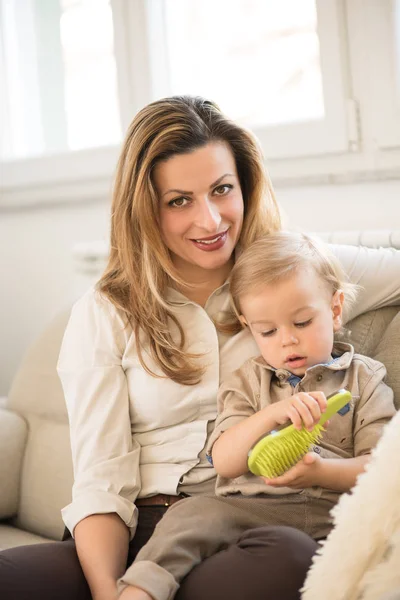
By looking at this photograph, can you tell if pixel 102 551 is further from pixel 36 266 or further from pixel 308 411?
pixel 36 266

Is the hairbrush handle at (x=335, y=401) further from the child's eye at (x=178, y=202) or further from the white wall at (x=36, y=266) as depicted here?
the white wall at (x=36, y=266)

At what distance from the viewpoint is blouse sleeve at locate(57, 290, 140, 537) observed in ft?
4.72

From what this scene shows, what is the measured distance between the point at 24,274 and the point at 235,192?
1.49m

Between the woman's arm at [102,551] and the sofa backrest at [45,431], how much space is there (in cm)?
41

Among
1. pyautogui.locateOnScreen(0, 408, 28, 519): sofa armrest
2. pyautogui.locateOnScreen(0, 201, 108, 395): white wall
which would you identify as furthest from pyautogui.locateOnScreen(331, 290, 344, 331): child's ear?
pyautogui.locateOnScreen(0, 201, 108, 395): white wall

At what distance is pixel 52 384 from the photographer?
6.47 feet

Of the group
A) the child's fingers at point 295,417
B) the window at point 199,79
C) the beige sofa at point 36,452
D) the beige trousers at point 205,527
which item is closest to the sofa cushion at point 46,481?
the beige sofa at point 36,452

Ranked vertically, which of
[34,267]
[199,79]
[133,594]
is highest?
[199,79]

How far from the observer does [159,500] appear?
149cm

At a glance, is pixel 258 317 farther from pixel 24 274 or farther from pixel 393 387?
pixel 24 274

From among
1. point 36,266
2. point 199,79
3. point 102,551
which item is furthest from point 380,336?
point 36,266

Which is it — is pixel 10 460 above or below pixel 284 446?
below

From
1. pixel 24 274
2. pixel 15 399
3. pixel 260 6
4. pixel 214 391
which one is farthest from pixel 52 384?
pixel 260 6

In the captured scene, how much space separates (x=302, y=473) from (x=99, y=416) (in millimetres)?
440
